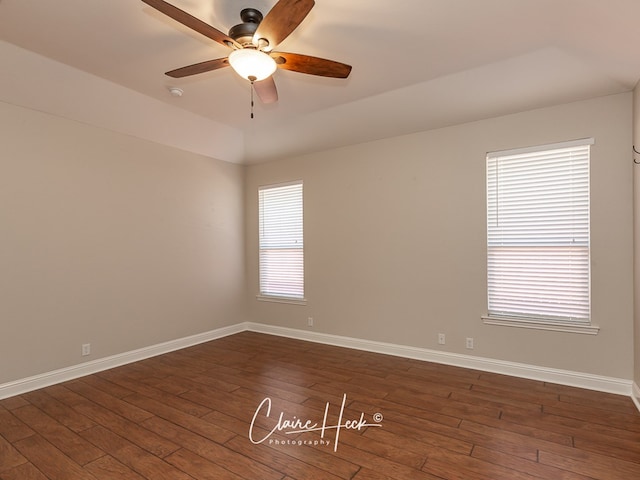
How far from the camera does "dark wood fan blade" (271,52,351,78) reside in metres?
2.29

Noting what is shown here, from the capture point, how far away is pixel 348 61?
3039mm

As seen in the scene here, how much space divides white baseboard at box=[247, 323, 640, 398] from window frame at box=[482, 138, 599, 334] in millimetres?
409

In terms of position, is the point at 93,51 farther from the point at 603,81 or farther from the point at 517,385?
the point at 517,385

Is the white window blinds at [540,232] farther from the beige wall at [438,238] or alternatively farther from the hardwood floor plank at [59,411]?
the hardwood floor plank at [59,411]

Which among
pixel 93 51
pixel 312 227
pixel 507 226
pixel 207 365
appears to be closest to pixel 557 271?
pixel 507 226

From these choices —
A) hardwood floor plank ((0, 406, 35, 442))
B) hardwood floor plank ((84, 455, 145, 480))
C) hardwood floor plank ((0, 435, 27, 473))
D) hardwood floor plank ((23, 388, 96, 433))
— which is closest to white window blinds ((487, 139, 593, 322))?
hardwood floor plank ((84, 455, 145, 480))

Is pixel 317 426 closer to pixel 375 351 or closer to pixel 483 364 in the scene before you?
pixel 375 351

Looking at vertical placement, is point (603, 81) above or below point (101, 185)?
above

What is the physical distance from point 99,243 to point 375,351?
135 inches

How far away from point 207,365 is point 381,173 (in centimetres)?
306

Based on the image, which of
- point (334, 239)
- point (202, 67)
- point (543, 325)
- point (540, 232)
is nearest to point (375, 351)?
point (334, 239)

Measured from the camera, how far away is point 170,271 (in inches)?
177

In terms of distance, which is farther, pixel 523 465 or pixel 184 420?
pixel 184 420

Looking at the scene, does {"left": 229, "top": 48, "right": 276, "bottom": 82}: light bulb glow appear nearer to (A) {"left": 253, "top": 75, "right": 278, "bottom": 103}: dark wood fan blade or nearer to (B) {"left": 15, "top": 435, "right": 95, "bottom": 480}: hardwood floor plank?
(A) {"left": 253, "top": 75, "right": 278, "bottom": 103}: dark wood fan blade
